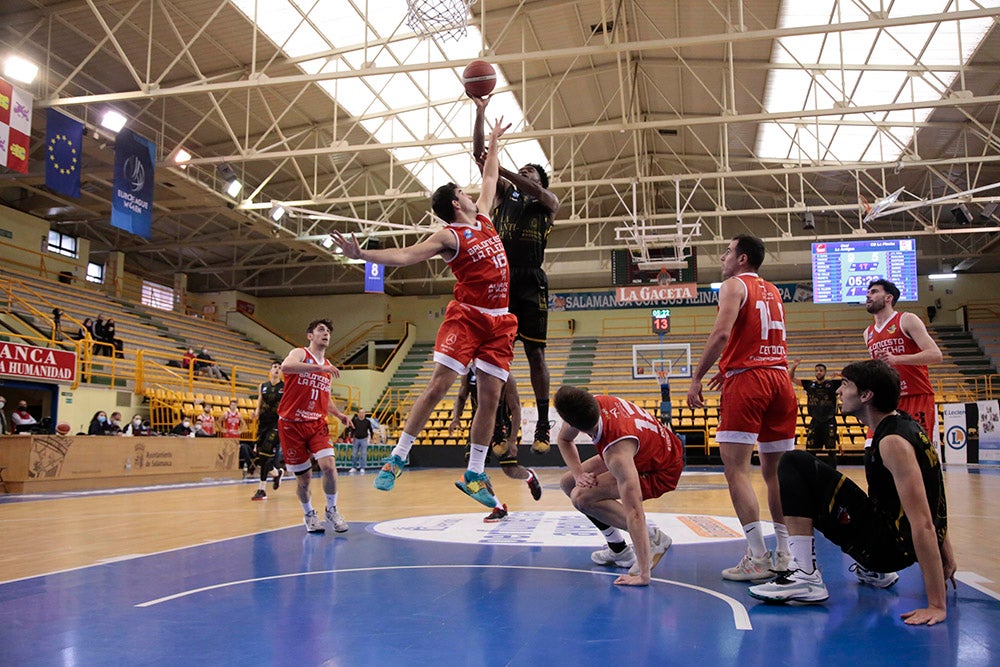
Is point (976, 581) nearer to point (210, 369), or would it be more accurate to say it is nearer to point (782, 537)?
point (782, 537)

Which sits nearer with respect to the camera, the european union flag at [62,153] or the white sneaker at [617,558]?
the white sneaker at [617,558]

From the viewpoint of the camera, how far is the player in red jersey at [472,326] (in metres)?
4.56

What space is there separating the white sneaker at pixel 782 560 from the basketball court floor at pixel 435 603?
0.86 ft

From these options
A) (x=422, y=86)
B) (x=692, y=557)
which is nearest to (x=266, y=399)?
(x=692, y=557)

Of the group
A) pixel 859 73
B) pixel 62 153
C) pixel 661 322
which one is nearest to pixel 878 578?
pixel 62 153

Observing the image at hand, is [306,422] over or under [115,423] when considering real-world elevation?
over

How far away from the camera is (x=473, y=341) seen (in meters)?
4.66

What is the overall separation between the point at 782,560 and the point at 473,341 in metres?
2.13

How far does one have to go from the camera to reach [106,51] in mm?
15883

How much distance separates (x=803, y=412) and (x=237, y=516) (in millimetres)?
19170

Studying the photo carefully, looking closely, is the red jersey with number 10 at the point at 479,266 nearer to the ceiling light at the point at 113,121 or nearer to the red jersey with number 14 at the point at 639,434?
the red jersey with number 14 at the point at 639,434

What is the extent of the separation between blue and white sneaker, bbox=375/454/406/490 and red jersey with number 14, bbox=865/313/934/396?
3.69m

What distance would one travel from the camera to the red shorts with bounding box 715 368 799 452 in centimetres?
411

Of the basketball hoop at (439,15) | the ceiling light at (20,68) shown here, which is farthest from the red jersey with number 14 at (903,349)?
the ceiling light at (20,68)
